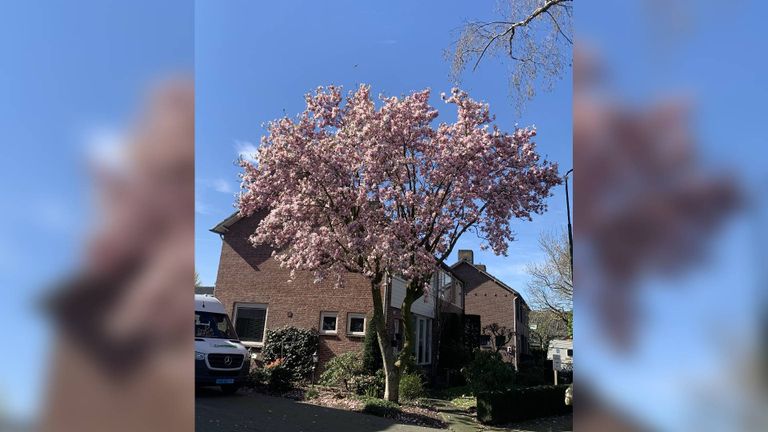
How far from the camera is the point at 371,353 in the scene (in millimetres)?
16766

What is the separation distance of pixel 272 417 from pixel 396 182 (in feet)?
20.5

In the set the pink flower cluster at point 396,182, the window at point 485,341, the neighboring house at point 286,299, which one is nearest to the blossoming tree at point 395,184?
the pink flower cluster at point 396,182

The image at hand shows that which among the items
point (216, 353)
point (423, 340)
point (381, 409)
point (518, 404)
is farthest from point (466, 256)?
point (216, 353)

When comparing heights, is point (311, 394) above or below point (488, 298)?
below

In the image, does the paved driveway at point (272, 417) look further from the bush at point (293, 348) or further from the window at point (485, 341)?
the window at point (485, 341)

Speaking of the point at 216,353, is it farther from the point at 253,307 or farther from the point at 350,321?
the point at 253,307

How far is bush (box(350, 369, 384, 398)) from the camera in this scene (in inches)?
592

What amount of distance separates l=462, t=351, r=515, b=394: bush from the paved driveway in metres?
4.30

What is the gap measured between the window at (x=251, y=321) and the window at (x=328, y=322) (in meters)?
2.24

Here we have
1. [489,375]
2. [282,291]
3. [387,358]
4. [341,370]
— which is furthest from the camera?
[282,291]
